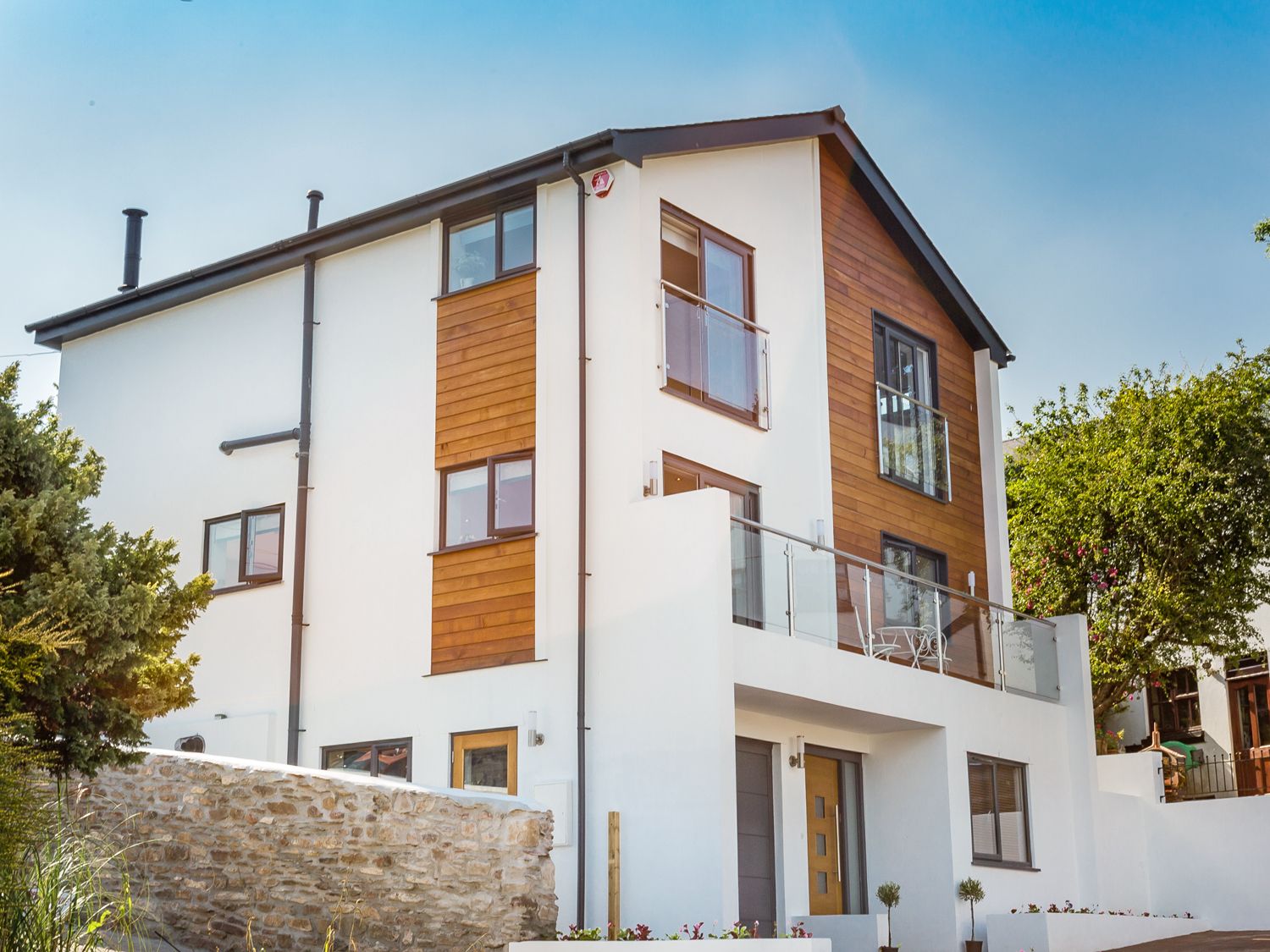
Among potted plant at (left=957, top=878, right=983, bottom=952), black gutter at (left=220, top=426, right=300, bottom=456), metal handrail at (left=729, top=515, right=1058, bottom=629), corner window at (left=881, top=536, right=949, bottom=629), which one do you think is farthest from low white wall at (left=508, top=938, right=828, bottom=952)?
black gutter at (left=220, top=426, right=300, bottom=456)

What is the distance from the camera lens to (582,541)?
46.3 feet

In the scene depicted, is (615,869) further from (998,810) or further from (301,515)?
(998,810)

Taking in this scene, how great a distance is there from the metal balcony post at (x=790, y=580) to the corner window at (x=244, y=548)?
18.6ft

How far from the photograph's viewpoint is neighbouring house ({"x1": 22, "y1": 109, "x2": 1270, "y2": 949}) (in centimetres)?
1362

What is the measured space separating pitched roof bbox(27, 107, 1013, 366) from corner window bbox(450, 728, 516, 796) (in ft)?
18.2

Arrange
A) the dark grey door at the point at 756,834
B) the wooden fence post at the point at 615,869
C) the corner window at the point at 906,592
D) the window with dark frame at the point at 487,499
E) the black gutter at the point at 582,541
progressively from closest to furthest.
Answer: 1. the wooden fence post at the point at 615,869
2. the black gutter at the point at 582,541
3. the dark grey door at the point at 756,834
4. the window with dark frame at the point at 487,499
5. the corner window at the point at 906,592

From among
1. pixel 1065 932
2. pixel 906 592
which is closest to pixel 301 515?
pixel 906 592

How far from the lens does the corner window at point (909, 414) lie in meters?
18.2

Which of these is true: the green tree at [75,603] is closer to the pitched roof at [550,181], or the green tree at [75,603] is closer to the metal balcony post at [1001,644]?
the pitched roof at [550,181]

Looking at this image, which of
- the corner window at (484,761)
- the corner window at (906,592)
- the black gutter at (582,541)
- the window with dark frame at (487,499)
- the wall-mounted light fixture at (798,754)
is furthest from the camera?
the corner window at (906,592)

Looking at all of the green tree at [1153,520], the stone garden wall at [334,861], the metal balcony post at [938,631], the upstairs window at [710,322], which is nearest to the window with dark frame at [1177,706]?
the green tree at [1153,520]

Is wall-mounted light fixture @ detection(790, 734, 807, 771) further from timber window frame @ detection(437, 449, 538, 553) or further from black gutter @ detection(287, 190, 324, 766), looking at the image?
black gutter @ detection(287, 190, 324, 766)

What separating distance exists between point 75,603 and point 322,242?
958 centimetres

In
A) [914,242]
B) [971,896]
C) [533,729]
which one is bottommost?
[971,896]
